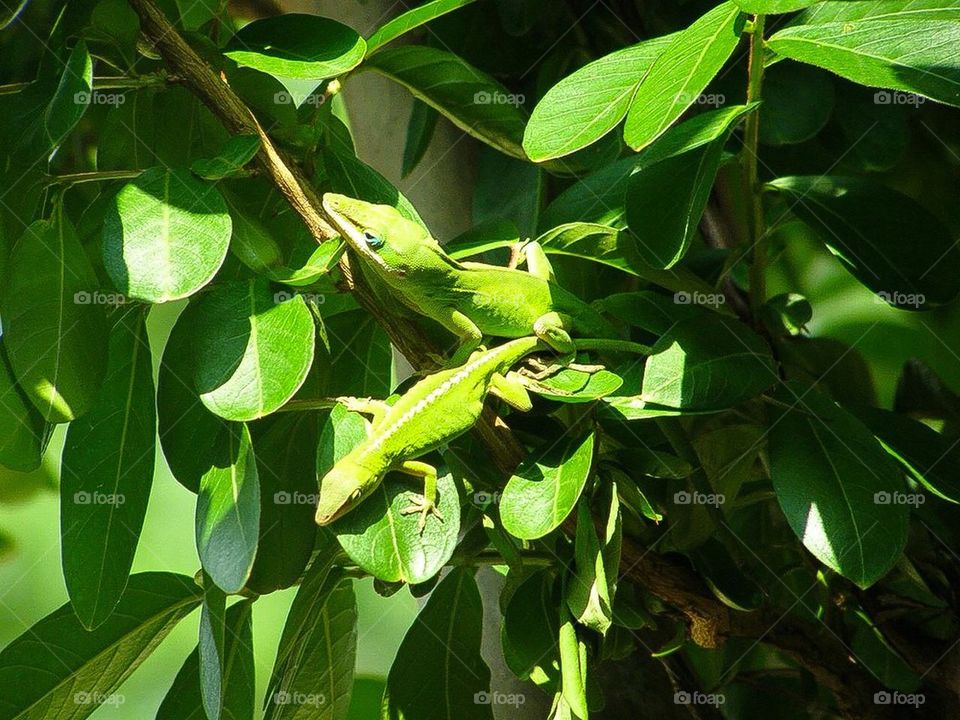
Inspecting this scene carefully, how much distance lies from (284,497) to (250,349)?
22 cm

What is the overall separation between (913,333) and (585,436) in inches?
43.1

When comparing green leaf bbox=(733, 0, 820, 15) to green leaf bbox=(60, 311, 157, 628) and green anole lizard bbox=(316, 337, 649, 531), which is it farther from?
green leaf bbox=(60, 311, 157, 628)

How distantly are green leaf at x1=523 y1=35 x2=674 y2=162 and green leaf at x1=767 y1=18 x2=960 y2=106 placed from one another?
5.7 inches

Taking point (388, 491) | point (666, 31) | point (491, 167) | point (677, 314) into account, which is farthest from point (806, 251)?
point (388, 491)

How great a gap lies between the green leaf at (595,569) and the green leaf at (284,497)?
29cm

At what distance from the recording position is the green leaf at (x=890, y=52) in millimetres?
833

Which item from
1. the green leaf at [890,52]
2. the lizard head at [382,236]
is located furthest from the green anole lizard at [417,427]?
the green leaf at [890,52]

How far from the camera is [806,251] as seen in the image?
1965mm

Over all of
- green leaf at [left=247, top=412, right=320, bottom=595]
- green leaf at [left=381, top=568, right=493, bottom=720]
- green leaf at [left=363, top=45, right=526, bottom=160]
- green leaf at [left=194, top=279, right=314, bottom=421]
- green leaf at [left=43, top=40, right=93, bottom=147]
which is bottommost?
green leaf at [left=381, top=568, right=493, bottom=720]

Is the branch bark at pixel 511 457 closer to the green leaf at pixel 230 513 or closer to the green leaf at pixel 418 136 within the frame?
the green leaf at pixel 230 513

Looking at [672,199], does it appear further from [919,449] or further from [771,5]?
[919,449]

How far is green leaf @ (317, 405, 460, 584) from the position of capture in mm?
904

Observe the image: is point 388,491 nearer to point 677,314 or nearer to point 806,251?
point 677,314

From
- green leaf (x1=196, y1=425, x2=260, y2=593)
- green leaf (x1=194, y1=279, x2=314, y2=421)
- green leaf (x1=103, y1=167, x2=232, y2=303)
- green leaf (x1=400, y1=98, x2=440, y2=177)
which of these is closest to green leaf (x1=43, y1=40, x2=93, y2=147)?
green leaf (x1=103, y1=167, x2=232, y2=303)
